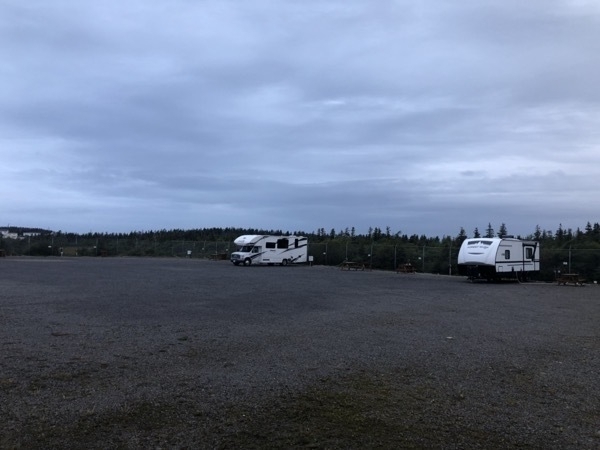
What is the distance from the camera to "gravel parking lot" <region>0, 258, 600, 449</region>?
18.2 ft

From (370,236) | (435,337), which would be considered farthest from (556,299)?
(370,236)

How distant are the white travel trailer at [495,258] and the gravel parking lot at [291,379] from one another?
17244 mm

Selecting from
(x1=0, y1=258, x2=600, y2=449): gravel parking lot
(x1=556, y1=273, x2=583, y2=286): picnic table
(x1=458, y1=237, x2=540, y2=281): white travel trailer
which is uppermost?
(x1=458, y1=237, x2=540, y2=281): white travel trailer

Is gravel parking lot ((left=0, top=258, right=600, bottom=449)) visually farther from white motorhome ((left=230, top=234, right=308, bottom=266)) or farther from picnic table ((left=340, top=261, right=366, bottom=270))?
white motorhome ((left=230, top=234, right=308, bottom=266))

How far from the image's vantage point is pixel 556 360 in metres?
9.82

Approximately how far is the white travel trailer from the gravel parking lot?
56.6 ft

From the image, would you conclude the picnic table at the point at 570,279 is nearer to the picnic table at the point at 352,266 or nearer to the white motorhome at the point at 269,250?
the picnic table at the point at 352,266

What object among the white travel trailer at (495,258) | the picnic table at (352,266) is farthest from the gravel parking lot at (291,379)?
the picnic table at (352,266)

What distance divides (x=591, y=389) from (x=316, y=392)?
388 centimetres

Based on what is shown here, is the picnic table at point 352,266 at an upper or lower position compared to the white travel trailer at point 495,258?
lower

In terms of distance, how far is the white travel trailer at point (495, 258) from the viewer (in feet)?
109

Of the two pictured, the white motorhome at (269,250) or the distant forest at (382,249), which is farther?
the white motorhome at (269,250)

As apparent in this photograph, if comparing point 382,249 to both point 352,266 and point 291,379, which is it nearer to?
point 352,266

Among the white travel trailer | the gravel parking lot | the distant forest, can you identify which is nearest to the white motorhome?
the distant forest
